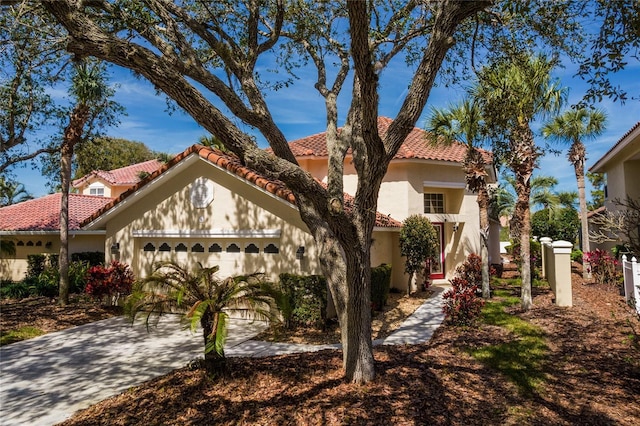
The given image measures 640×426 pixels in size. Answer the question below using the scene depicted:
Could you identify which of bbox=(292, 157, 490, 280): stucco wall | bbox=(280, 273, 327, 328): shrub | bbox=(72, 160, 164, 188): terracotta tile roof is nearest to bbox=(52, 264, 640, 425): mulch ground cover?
bbox=(280, 273, 327, 328): shrub

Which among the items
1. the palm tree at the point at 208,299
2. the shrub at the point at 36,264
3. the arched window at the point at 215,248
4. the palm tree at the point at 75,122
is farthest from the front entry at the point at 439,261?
the shrub at the point at 36,264

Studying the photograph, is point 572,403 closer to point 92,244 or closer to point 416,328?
point 416,328

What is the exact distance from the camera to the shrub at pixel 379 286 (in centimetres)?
1188

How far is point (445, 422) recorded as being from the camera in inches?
198

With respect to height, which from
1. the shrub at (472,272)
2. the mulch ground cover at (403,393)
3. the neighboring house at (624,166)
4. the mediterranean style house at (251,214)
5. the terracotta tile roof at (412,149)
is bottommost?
the mulch ground cover at (403,393)

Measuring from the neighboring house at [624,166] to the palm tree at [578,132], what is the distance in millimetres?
1101

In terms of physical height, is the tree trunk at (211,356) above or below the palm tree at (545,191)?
below

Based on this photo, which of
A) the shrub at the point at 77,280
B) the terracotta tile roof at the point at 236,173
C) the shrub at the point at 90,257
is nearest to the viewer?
the terracotta tile roof at the point at 236,173

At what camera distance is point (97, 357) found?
8445 millimetres

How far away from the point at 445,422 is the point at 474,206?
48.2 ft

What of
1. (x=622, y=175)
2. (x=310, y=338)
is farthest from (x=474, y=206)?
(x=310, y=338)

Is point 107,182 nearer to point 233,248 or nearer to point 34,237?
point 34,237

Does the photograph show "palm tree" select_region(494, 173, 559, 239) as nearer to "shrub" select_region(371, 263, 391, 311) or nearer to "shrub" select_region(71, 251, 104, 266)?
"shrub" select_region(371, 263, 391, 311)

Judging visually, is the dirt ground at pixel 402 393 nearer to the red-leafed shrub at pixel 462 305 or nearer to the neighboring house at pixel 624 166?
the red-leafed shrub at pixel 462 305
